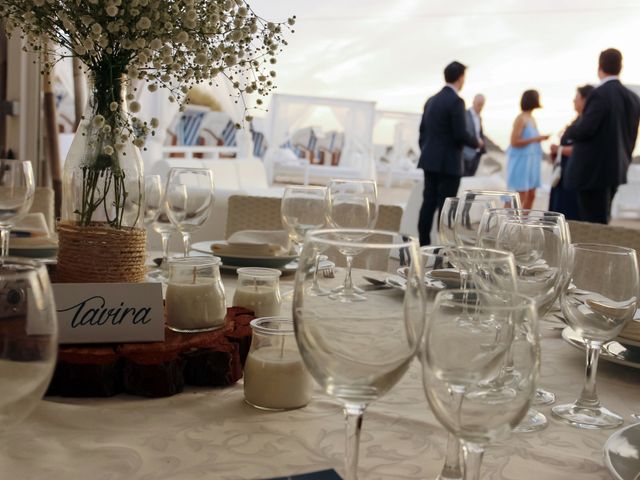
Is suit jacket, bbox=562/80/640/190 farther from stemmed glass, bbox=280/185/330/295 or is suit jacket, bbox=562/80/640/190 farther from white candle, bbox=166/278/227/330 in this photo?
white candle, bbox=166/278/227/330

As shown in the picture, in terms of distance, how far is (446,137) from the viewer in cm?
539

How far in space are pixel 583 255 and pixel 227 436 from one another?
50cm

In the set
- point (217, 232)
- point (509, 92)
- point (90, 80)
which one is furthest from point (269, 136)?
point (90, 80)

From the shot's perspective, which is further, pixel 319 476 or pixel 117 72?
pixel 117 72

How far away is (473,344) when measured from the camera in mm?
571

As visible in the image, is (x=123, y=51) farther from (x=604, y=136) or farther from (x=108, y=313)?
(x=604, y=136)

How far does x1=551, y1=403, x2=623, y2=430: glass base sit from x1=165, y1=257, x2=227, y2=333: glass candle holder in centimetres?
45

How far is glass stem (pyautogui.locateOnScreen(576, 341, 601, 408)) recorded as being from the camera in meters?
0.91

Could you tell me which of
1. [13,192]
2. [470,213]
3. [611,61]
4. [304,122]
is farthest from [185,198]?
[304,122]

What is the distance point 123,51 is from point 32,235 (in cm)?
84

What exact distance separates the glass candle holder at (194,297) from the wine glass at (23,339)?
0.45 metres

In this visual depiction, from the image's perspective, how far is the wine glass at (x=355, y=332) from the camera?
1.81ft

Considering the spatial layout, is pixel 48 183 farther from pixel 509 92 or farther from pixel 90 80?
pixel 509 92

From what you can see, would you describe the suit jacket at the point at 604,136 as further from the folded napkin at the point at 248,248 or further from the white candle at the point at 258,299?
the white candle at the point at 258,299
